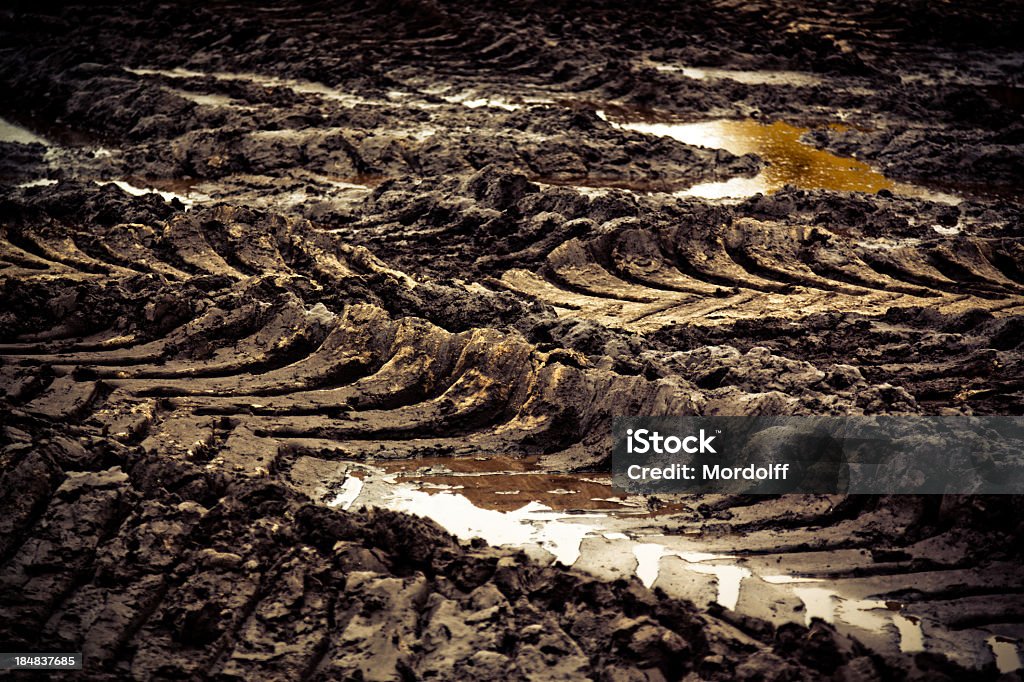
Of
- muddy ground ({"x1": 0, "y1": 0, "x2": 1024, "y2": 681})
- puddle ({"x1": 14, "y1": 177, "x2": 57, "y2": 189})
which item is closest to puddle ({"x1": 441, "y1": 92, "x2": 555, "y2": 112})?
muddy ground ({"x1": 0, "y1": 0, "x2": 1024, "y2": 681})

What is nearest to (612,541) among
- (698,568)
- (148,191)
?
(698,568)

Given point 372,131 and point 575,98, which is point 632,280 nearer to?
point 372,131

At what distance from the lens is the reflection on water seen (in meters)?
8.59

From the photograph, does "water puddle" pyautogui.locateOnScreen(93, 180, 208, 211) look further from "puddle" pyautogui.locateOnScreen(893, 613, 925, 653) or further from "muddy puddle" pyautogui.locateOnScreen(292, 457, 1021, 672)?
"puddle" pyautogui.locateOnScreen(893, 613, 925, 653)

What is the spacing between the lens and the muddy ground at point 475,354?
355 centimetres

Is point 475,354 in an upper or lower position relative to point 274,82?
lower

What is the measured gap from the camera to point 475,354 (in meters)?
5.34

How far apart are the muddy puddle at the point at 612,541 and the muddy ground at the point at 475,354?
19mm

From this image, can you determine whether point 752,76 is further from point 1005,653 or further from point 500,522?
point 1005,653

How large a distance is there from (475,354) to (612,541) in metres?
1.50

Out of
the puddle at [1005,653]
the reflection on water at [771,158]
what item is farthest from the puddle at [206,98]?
the puddle at [1005,653]

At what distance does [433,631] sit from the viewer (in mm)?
3490

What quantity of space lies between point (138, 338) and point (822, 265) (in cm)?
440

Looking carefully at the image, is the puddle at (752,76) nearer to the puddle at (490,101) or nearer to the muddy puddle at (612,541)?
the puddle at (490,101)
